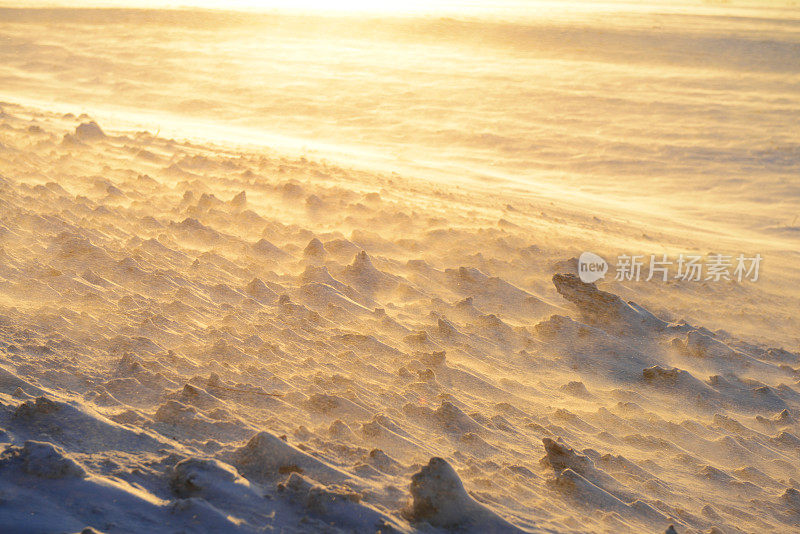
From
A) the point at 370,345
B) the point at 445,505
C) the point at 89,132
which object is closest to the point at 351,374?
the point at 370,345

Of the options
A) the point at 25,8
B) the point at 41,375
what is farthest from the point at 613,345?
the point at 25,8

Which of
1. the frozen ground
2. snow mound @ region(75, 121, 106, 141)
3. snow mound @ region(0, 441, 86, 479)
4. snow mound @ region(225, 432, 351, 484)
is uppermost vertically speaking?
snow mound @ region(75, 121, 106, 141)

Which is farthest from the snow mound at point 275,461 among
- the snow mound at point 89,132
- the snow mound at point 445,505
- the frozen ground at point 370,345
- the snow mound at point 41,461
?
the snow mound at point 89,132

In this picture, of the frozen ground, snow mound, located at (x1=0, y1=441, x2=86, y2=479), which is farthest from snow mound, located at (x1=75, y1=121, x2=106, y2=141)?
snow mound, located at (x1=0, y1=441, x2=86, y2=479)

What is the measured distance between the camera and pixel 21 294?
305 cm

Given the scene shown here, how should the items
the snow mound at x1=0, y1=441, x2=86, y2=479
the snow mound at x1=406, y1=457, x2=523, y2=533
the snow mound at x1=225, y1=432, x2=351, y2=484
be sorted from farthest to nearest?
the snow mound at x1=225, y1=432, x2=351, y2=484 < the snow mound at x1=406, y1=457, x2=523, y2=533 < the snow mound at x1=0, y1=441, x2=86, y2=479

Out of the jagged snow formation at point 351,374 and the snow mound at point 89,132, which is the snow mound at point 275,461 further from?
the snow mound at point 89,132

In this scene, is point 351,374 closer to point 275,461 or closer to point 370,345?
point 370,345

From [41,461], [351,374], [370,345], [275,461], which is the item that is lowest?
[41,461]

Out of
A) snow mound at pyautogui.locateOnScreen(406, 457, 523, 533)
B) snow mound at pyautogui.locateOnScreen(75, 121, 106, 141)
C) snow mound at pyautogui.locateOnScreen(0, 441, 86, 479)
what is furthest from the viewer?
snow mound at pyautogui.locateOnScreen(75, 121, 106, 141)

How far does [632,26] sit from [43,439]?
18725mm

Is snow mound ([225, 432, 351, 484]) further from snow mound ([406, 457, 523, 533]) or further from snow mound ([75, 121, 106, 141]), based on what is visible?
snow mound ([75, 121, 106, 141])

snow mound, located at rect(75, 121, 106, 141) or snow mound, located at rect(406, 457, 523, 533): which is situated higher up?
snow mound, located at rect(75, 121, 106, 141)

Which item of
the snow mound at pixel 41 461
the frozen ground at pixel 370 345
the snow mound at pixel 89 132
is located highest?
the snow mound at pixel 89 132
